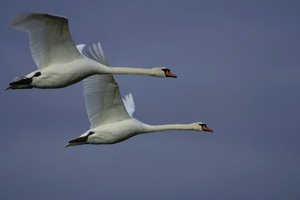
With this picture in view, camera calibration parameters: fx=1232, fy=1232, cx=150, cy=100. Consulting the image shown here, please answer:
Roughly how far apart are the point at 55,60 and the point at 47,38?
889mm

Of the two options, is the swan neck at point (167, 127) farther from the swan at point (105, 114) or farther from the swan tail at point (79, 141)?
the swan tail at point (79, 141)

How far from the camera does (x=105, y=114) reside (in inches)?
1625

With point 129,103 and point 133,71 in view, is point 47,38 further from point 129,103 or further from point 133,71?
point 129,103

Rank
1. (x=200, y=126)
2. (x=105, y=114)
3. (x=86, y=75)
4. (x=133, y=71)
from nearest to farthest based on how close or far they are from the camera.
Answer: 1. (x=86, y=75)
2. (x=133, y=71)
3. (x=105, y=114)
4. (x=200, y=126)

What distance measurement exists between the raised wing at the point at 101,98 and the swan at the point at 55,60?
2250mm

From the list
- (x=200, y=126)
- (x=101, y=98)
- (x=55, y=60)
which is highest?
(x=55, y=60)

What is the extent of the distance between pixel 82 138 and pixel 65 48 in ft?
11.4

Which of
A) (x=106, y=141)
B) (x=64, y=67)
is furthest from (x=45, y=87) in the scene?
(x=106, y=141)

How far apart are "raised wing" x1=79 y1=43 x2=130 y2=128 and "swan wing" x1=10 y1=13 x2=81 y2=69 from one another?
8.17 ft

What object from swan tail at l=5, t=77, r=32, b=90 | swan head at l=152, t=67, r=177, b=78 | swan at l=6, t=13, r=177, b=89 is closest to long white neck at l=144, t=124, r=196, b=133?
swan head at l=152, t=67, r=177, b=78

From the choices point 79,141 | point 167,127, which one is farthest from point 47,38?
point 167,127

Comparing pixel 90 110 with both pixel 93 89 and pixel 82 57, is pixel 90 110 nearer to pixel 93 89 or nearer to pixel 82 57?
pixel 93 89

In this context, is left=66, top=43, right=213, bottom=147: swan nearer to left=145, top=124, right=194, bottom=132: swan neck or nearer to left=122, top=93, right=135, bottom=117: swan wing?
left=145, top=124, right=194, bottom=132: swan neck

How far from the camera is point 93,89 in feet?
136
